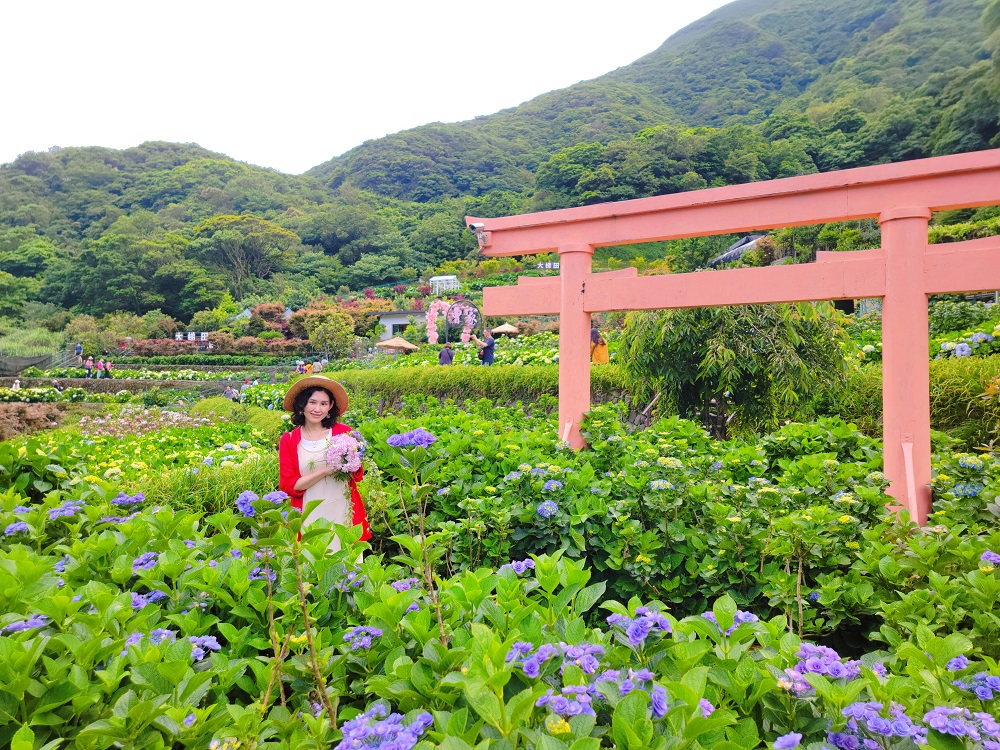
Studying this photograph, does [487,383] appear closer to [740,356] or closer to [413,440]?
[740,356]

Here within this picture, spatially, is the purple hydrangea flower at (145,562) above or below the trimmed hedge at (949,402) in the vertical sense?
below

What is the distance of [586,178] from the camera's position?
Result: 45.6m

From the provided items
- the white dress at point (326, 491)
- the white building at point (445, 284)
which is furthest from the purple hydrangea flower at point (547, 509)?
the white building at point (445, 284)

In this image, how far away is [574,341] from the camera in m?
3.82

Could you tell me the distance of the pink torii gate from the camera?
295 centimetres

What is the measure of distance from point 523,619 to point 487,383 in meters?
6.92

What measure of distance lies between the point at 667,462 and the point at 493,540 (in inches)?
31.4

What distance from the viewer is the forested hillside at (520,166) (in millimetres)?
38094

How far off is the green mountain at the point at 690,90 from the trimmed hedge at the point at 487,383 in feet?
168

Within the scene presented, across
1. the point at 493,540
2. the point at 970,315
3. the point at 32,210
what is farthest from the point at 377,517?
the point at 32,210

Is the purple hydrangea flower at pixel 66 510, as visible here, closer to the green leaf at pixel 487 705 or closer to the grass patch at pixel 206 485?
the grass patch at pixel 206 485

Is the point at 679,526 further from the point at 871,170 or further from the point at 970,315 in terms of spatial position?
the point at 970,315

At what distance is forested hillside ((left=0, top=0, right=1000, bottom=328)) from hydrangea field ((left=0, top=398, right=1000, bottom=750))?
20.4 metres

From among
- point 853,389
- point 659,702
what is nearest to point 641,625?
point 659,702
